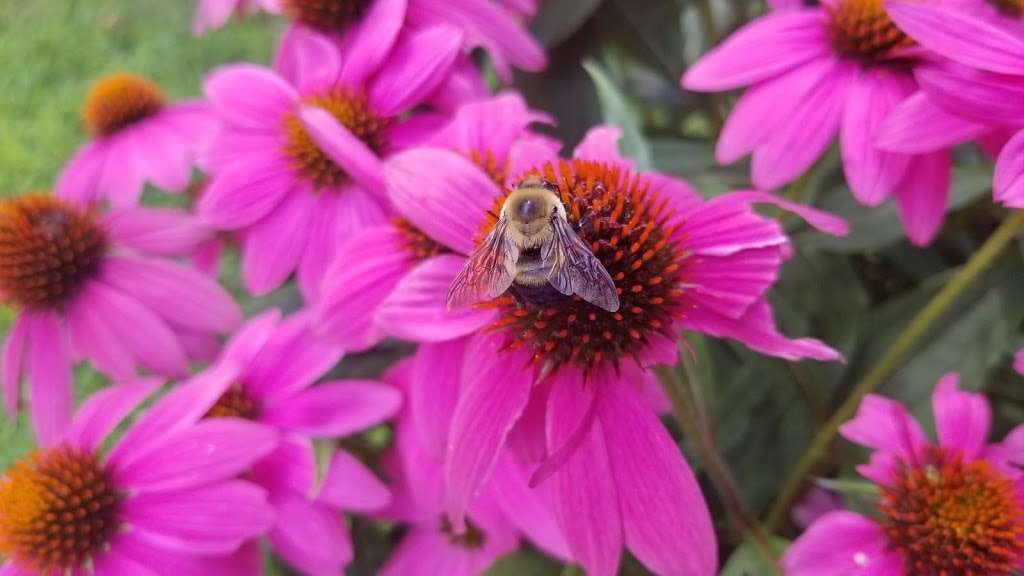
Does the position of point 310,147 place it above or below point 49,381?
above

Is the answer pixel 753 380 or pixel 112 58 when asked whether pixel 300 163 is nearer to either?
pixel 753 380

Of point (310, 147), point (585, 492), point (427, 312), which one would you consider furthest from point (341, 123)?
point (585, 492)

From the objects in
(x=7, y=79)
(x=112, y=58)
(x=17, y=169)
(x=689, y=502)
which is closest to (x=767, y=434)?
(x=689, y=502)

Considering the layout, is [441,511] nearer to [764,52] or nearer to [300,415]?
[300,415]

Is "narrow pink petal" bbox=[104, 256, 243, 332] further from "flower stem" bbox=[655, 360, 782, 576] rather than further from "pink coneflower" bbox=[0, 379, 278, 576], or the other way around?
"flower stem" bbox=[655, 360, 782, 576]

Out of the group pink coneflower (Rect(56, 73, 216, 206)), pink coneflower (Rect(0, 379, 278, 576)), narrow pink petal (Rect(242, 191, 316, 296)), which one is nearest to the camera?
pink coneflower (Rect(0, 379, 278, 576))

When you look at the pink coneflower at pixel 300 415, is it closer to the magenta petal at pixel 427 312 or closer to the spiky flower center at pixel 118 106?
the magenta petal at pixel 427 312

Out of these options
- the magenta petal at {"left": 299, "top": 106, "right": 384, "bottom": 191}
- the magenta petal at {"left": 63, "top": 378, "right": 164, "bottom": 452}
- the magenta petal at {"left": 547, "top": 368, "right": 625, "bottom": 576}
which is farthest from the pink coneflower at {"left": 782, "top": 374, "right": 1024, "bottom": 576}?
the magenta petal at {"left": 63, "top": 378, "right": 164, "bottom": 452}

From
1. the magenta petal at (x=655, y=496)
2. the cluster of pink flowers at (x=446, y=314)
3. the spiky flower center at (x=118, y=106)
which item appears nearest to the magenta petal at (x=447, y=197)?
the cluster of pink flowers at (x=446, y=314)
